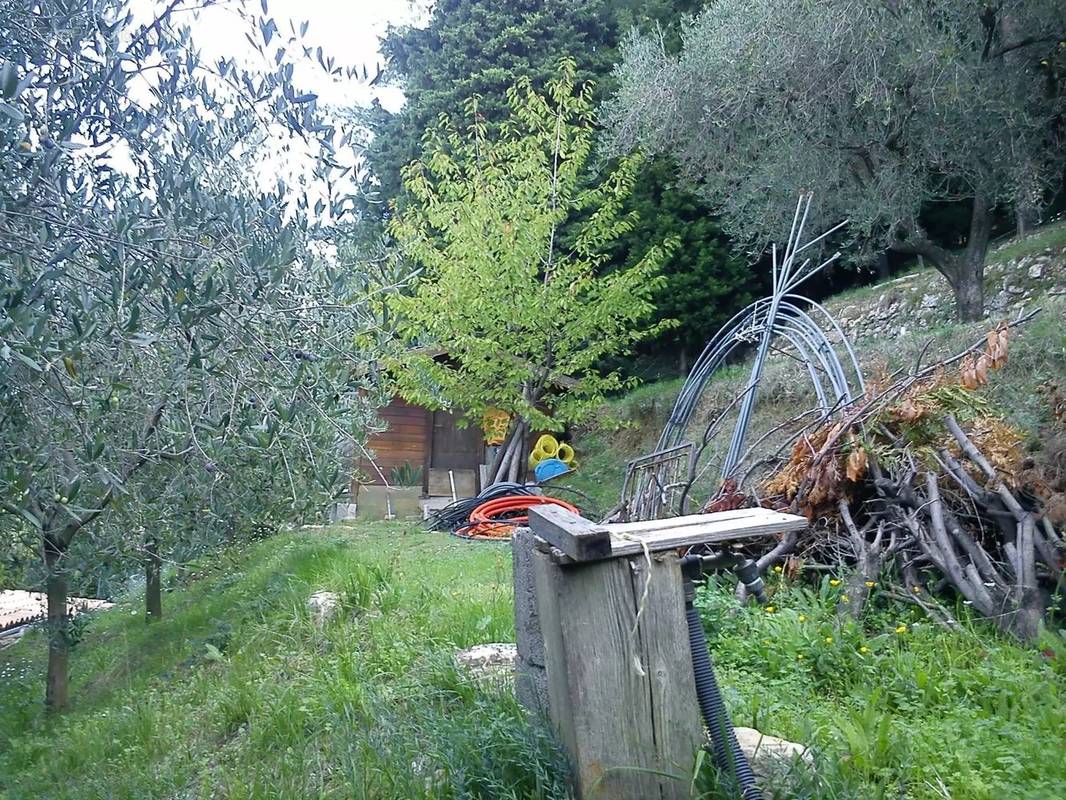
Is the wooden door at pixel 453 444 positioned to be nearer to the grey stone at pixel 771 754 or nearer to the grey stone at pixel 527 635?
the grey stone at pixel 527 635

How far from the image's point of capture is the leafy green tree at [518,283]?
13688 mm

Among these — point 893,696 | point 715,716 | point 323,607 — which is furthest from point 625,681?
point 323,607

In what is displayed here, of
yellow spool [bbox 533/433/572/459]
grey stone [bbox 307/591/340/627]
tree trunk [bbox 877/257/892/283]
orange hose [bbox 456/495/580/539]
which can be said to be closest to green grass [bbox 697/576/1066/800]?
grey stone [bbox 307/591/340/627]

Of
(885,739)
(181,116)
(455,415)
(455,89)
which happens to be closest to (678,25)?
(455,89)

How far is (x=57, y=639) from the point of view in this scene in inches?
268

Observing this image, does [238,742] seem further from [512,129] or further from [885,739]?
[512,129]

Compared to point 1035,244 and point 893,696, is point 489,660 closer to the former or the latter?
point 893,696

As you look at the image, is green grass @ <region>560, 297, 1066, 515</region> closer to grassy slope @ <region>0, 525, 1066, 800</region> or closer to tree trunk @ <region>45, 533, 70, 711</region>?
grassy slope @ <region>0, 525, 1066, 800</region>

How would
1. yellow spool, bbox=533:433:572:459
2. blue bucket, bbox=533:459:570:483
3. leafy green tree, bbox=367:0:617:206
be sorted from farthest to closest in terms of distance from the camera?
leafy green tree, bbox=367:0:617:206 < yellow spool, bbox=533:433:572:459 < blue bucket, bbox=533:459:570:483

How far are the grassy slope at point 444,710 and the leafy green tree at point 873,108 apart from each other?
755 cm

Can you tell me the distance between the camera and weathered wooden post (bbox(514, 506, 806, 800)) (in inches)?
105

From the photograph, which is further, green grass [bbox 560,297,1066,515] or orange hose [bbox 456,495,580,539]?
orange hose [bbox 456,495,580,539]

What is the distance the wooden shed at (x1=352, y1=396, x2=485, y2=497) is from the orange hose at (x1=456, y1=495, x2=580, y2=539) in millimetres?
6122

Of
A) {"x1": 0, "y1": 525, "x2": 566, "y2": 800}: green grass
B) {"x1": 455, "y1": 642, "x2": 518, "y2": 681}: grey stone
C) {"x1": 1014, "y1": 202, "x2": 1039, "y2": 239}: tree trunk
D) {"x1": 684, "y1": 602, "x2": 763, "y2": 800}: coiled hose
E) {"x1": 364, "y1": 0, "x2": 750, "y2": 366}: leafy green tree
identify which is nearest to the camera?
{"x1": 684, "y1": 602, "x2": 763, "y2": 800}: coiled hose
